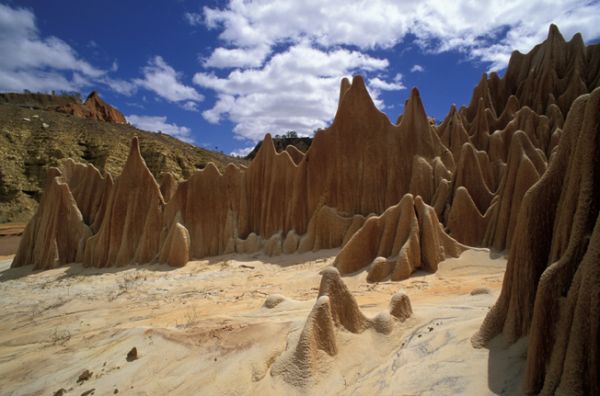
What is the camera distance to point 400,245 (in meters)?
8.30

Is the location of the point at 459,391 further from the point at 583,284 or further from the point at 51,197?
the point at 51,197

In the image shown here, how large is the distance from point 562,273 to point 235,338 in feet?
12.7

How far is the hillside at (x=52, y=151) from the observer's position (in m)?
28.7

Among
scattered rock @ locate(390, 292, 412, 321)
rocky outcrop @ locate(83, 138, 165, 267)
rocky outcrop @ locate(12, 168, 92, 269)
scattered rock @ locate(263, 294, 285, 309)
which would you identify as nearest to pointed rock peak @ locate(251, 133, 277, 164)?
rocky outcrop @ locate(83, 138, 165, 267)

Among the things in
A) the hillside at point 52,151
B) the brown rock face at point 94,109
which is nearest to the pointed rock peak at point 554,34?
the hillside at point 52,151

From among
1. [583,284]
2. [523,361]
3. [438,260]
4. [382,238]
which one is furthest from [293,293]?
[583,284]

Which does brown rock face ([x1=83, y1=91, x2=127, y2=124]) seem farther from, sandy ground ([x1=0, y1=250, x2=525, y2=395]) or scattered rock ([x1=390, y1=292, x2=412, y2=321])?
→ scattered rock ([x1=390, y1=292, x2=412, y2=321])

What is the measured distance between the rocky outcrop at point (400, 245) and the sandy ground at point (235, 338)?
0.32 metres

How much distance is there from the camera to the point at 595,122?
2.62 meters

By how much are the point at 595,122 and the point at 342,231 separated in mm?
9116

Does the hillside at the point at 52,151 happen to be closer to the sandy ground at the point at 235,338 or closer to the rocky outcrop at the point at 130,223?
the rocky outcrop at the point at 130,223

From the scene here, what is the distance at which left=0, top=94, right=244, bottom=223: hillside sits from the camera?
2866cm

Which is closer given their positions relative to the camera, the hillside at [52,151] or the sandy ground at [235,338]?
the sandy ground at [235,338]

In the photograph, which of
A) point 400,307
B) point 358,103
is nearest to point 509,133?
point 358,103
